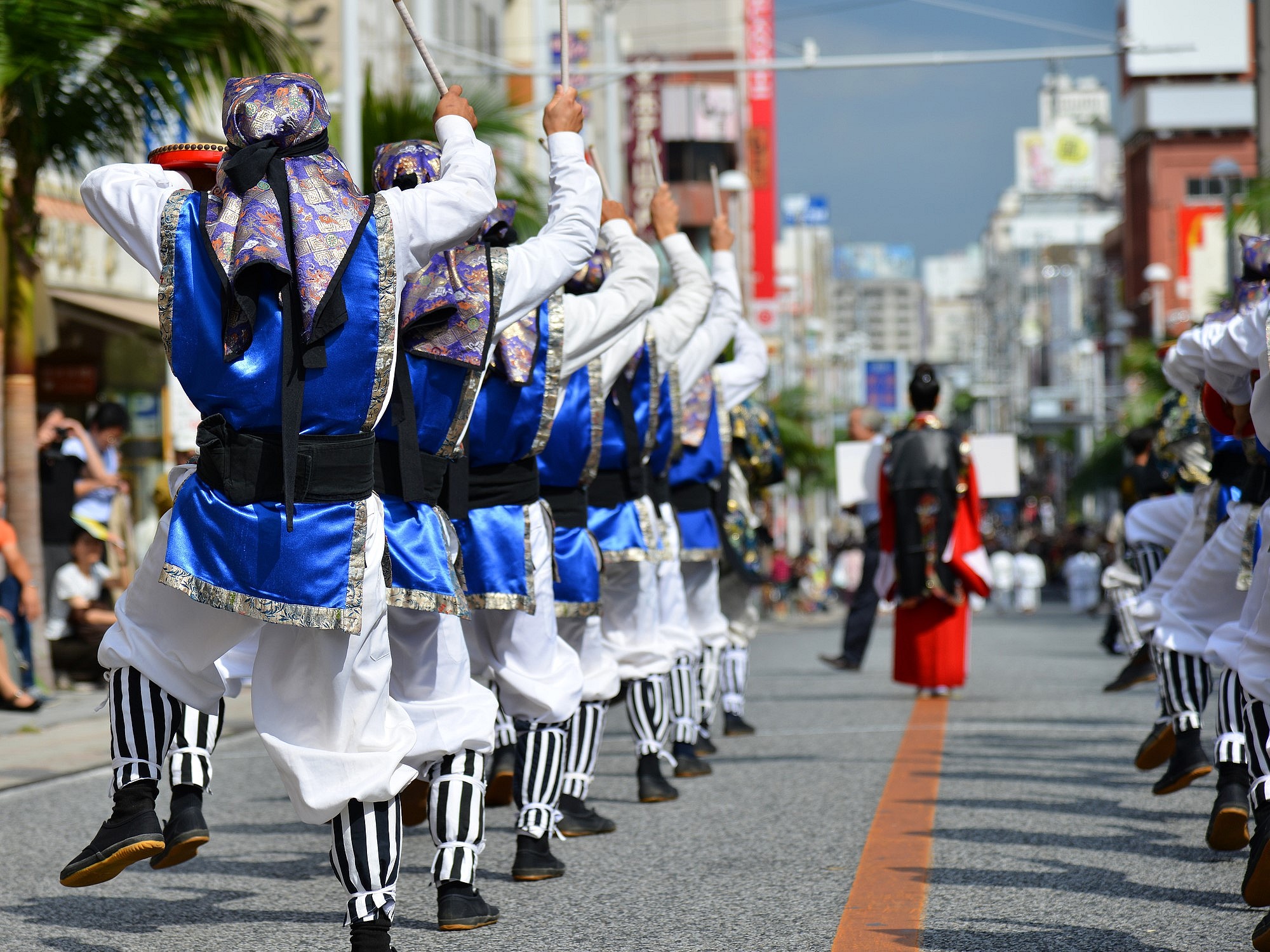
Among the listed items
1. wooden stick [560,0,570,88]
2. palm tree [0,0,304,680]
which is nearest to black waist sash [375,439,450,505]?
wooden stick [560,0,570,88]

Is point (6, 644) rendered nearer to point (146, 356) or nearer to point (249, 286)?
point (249, 286)

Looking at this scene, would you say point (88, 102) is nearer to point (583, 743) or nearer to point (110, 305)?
point (110, 305)

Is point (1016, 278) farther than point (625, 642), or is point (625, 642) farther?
point (1016, 278)

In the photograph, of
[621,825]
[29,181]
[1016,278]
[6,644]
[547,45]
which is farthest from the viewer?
[1016,278]

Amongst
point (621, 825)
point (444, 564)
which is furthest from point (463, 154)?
point (621, 825)

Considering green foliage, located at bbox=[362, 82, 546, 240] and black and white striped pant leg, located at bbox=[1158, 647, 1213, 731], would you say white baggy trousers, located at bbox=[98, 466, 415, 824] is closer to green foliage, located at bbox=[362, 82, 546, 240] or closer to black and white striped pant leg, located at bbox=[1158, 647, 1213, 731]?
black and white striped pant leg, located at bbox=[1158, 647, 1213, 731]

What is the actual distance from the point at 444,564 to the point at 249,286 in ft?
2.74

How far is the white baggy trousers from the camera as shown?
158 inches

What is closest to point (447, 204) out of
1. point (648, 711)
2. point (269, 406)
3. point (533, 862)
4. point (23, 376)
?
point (269, 406)

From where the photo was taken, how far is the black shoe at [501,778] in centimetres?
720

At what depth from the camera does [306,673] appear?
4.07m

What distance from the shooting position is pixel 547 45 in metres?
24.2

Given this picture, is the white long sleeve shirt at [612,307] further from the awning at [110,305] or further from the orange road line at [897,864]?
the awning at [110,305]

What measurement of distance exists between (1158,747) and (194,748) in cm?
354
